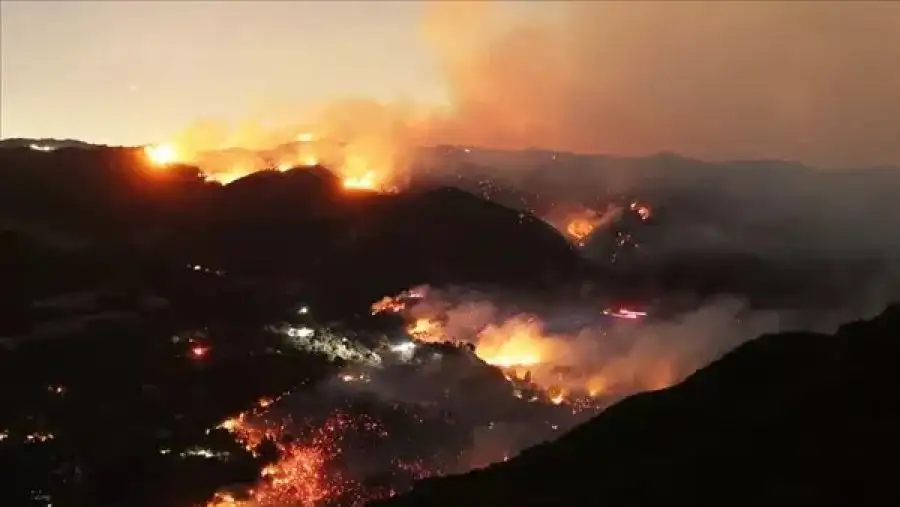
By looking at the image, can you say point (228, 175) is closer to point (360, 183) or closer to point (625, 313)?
point (360, 183)

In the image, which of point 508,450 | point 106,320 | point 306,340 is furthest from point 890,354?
→ point 106,320

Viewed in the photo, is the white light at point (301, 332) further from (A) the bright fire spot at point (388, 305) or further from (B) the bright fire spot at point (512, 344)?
(B) the bright fire spot at point (512, 344)

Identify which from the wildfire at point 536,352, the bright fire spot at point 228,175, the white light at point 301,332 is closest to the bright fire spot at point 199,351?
the white light at point 301,332

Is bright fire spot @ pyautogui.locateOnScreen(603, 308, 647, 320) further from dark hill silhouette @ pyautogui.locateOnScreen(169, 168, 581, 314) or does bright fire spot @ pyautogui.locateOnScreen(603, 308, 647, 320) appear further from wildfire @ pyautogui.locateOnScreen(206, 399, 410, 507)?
wildfire @ pyautogui.locateOnScreen(206, 399, 410, 507)

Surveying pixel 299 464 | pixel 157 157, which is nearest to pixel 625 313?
pixel 299 464

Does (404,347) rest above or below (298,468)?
above

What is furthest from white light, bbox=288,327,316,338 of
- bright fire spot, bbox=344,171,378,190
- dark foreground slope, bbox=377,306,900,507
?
dark foreground slope, bbox=377,306,900,507

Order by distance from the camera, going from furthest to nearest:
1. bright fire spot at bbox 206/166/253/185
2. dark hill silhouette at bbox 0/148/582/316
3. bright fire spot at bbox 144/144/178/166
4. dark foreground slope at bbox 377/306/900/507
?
bright fire spot at bbox 144/144/178/166 → bright fire spot at bbox 206/166/253/185 → dark hill silhouette at bbox 0/148/582/316 → dark foreground slope at bbox 377/306/900/507

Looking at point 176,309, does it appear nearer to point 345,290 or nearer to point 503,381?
point 345,290
